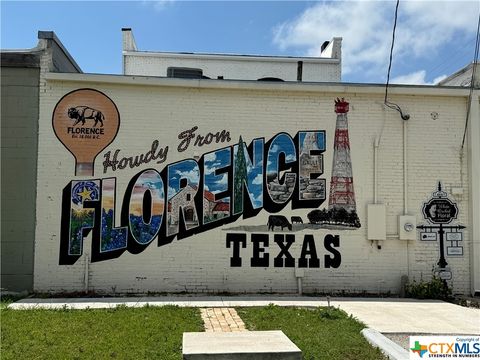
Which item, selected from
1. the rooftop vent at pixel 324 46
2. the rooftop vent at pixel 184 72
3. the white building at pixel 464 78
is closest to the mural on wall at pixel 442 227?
the white building at pixel 464 78

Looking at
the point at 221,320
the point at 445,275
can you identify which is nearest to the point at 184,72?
the point at 445,275

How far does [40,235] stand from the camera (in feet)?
34.5

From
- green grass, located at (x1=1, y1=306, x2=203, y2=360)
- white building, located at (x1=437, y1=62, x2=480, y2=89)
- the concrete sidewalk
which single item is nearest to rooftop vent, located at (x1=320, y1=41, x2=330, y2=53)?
white building, located at (x1=437, y1=62, x2=480, y2=89)

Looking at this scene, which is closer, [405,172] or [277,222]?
[277,222]

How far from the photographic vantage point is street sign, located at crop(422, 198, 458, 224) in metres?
11.2

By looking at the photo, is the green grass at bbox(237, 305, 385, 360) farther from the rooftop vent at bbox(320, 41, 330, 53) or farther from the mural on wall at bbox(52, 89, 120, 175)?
the rooftop vent at bbox(320, 41, 330, 53)

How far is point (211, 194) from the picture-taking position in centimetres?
1094

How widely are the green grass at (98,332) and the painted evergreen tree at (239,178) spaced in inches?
117

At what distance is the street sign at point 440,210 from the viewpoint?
11.2 m

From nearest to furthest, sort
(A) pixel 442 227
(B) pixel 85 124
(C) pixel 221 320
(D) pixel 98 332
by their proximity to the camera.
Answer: (D) pixel 98 332
(C) pixel 221 320
(B) pixel 85 124
(A) pixel 442 227

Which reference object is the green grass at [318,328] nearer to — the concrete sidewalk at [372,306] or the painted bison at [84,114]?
the concrete sidewalk at [372,306]

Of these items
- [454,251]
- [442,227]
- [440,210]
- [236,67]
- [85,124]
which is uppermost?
[236,67]

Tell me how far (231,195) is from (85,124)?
138 inches

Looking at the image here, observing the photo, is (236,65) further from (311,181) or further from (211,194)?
(211,194)
